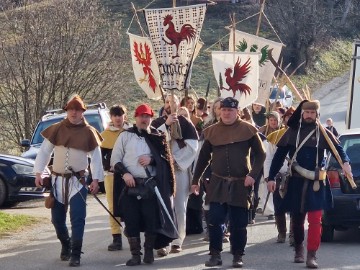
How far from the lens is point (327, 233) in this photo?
12.7 meters

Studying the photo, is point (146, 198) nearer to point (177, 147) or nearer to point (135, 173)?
point (135, 173)

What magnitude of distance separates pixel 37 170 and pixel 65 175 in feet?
1.06

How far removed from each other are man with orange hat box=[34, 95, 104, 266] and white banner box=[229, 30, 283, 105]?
6.70 metres

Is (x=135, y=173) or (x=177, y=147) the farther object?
(x=177, y=147)

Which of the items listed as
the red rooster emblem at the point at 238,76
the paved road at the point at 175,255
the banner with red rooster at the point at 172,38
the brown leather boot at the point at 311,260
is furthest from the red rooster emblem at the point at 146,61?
the brown leather boot at the point at 311,260

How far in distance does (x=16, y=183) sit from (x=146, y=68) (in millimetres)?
3397

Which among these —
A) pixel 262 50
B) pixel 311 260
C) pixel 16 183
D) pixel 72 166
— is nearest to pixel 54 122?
pixel 16 183

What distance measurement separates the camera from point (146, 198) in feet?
35.6

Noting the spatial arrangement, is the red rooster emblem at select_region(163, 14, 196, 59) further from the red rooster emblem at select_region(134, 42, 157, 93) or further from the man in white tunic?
the red rooster emblem at select_region(134, 42, 157, 93)

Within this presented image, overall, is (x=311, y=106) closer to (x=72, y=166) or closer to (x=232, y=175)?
(x=232, y=175)

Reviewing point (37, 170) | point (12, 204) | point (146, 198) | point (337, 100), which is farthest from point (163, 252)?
point (337, 100)

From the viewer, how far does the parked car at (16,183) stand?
55.0 ft

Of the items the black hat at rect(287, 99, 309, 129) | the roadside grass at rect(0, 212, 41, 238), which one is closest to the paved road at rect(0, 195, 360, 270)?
the roadside grass at rect(0, 212, 41, 238)

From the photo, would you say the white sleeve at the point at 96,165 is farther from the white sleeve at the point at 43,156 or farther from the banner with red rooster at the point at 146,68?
the banner with red rooster at the point at 146,68
